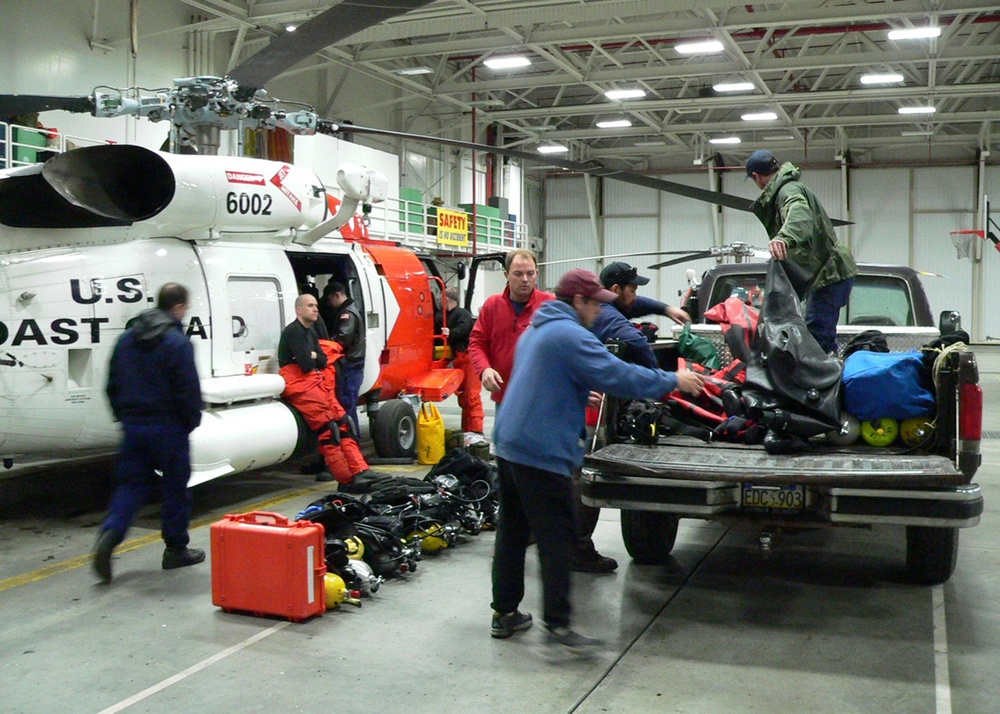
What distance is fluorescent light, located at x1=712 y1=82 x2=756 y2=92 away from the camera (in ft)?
75.9

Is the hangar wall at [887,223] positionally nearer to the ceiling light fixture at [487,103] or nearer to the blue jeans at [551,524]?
the ceiling light fixture at [487,103]

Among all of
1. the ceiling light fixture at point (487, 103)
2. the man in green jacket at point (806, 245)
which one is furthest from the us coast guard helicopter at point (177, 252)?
the ceiling light fixture at point (487, 103)

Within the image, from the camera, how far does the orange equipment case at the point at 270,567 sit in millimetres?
4777

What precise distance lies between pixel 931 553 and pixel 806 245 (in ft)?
6.25

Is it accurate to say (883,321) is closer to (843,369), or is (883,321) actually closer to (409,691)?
(843,369)

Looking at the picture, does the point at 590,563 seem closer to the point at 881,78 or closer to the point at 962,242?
the point at 881,78

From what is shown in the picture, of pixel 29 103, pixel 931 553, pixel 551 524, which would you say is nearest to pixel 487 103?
pixel 29 103

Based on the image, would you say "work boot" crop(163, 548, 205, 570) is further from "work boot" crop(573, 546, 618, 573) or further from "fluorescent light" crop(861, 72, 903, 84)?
"fluorescent light" crop(861, 72, 903, 84)

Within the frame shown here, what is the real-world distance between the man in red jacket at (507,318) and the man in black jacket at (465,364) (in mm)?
3713

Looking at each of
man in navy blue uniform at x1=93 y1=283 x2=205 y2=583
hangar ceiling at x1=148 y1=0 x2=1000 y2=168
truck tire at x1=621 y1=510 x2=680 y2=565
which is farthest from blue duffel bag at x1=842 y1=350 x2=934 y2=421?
hangar ceiling at x1=148 y1=0 x2=1000 y2=168

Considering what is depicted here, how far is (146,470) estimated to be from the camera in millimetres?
5637

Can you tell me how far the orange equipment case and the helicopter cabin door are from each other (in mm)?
2915

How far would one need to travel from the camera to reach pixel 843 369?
17.4 ft

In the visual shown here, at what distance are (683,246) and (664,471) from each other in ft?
96.5
